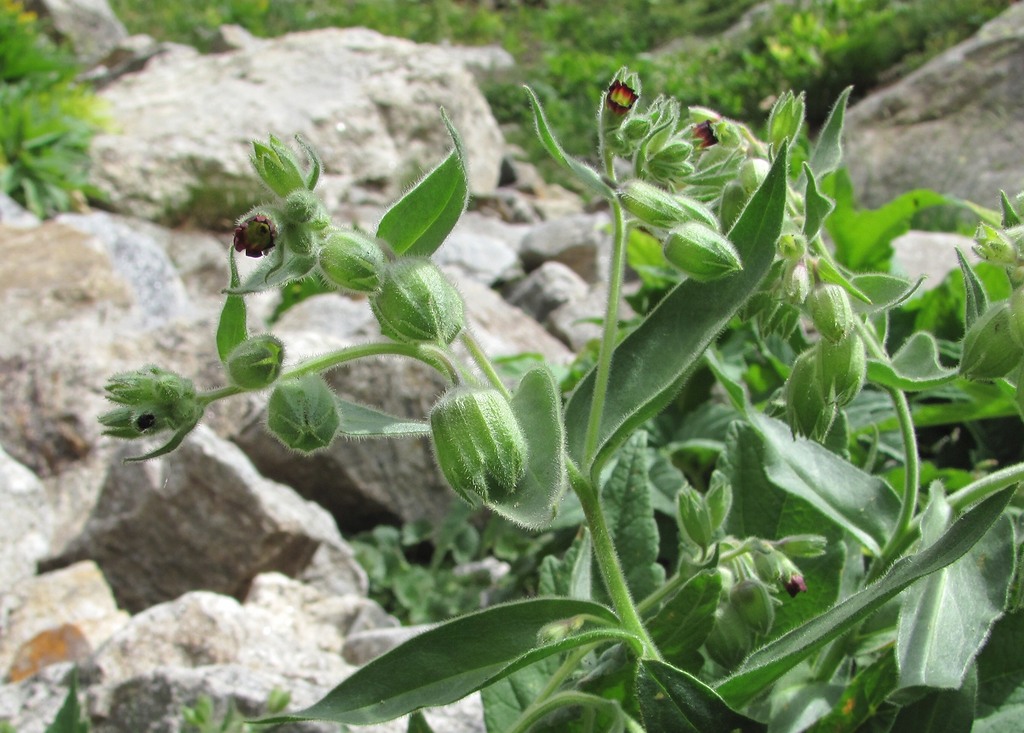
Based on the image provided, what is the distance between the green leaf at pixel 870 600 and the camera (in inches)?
32.2

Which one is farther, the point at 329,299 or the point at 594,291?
the point at 594,291

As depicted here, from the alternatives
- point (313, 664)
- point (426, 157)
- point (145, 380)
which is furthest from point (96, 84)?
point (145, 380)

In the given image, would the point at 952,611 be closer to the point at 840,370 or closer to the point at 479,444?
the point at 840,370

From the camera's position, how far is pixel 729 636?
1.11 m

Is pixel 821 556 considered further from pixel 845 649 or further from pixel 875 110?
pixel 875 110

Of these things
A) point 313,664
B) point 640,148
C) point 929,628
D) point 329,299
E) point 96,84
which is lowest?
point 96,84

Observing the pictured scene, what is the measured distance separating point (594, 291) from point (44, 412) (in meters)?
2.94

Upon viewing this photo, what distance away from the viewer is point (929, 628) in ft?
3.21

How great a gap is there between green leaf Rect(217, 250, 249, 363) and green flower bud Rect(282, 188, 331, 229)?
5.9 inches

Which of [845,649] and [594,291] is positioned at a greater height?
[845,649]

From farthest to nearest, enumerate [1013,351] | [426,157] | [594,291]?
[426,157], [594,291], [1013,351]

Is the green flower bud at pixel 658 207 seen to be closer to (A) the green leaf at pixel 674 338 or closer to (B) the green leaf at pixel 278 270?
(A) the green leaf at pixel 674 338

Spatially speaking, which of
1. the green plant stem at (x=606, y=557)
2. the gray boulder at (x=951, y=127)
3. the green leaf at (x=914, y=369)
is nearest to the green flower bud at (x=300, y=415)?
the green plant stem at (x=606, y=557)

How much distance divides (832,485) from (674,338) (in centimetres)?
33
